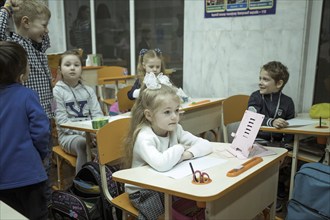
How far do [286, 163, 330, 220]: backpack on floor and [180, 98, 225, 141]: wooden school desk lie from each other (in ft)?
4.72

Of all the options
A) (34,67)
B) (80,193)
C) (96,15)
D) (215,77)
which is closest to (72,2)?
(96,15)

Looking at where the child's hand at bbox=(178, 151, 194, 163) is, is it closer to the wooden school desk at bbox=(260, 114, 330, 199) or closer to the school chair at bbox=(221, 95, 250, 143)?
the wooden school desk at bbox=(260, 114, 330, 199)

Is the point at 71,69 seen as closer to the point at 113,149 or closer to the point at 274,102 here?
the point at 113,149

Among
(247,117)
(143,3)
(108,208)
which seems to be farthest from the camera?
(143,3)

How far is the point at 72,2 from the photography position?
6.09 m

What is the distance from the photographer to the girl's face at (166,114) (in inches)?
68.5

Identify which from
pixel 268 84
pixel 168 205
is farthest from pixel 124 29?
pixel 168 205

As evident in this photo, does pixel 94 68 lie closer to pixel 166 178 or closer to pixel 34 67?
pixel 34 67

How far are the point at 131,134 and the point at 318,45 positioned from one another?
6.74ft

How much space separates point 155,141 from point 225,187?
0.52 m

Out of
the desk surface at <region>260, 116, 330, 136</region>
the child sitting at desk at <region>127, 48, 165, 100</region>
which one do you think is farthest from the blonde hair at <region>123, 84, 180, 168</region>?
the child sitting at desk at <region>127, 48, 165, 100</region>

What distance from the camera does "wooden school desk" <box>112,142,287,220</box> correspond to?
1.28m

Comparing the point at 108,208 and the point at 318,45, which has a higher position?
the point at 318,45

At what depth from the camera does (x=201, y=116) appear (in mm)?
3070
